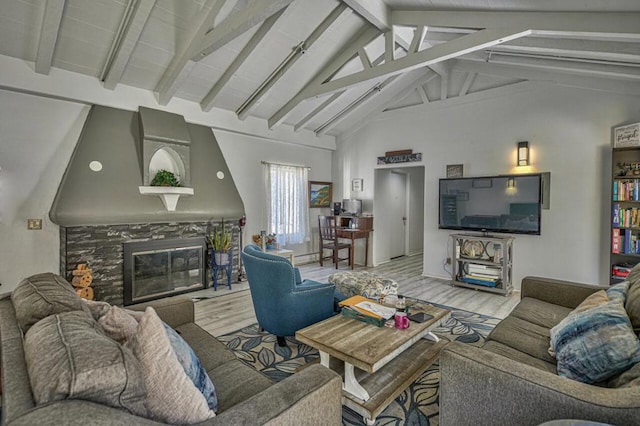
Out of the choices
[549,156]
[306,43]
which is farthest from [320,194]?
[549,156]

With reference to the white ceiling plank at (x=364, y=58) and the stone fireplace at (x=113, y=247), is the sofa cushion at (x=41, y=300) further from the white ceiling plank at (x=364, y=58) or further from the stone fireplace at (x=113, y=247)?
the white ceiling plank at (x=364, y=58)

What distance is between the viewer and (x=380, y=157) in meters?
6.23

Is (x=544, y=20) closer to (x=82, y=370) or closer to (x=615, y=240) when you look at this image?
(x=615, y=240)

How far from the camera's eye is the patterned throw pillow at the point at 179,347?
1137mm

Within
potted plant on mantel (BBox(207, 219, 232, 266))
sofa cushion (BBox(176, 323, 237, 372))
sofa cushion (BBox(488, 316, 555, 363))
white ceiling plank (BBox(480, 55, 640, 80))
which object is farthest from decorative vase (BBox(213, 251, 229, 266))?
white ceiling plank (BBox(480, 55, 640, 80))

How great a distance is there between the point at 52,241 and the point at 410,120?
5.78 meters

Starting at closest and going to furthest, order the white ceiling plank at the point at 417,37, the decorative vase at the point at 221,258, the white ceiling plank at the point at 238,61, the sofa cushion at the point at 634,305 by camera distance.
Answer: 1. the sofa cushion at the point at 634,305
2. the white ceiling plank at the point at 417,37
3. the white ceiling plank at the point at 238,61
4. the decorative vase at the point at 221,258

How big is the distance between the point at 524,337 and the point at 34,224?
503 cm

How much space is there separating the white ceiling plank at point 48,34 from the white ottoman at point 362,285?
3.76m

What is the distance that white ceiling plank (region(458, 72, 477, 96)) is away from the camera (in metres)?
4.87

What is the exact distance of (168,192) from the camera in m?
4.14

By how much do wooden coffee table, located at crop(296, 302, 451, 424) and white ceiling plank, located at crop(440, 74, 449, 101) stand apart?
13.5 feet

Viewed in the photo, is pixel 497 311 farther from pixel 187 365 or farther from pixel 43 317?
pixel 43 317

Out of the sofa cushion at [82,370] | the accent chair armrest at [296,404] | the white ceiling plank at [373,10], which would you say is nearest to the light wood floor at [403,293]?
the accent chair armrest at [296,404]
